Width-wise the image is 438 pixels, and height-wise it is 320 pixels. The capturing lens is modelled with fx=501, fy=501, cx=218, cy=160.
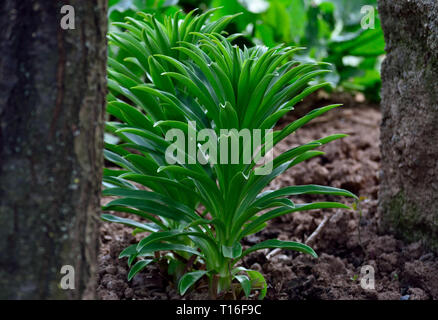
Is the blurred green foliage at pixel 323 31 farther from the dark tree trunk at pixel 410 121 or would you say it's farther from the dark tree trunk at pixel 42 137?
the dark tree trunk at pixel 42 137

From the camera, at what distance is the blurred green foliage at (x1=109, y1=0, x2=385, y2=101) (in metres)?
4.15

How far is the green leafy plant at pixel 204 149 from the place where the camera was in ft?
5.63

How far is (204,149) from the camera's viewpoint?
5.79 feet

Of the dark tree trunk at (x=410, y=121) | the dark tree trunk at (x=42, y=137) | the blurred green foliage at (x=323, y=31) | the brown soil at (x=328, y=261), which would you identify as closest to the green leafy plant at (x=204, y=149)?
the brown soil at (x=328, y=261)

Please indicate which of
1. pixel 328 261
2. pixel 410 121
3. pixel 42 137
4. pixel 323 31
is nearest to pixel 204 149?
pixel 42 137

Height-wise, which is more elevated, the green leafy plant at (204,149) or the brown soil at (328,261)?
the green leafy plant at (204,149)

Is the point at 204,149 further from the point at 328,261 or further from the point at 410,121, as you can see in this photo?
the point at 410,121

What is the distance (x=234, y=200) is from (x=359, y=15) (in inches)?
127

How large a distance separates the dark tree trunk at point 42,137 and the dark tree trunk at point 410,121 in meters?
1.51

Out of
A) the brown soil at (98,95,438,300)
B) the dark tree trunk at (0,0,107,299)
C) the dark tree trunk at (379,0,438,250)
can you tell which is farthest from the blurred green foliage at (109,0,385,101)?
the dark tree trunk at (0,0,107,299)

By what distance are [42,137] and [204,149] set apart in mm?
655

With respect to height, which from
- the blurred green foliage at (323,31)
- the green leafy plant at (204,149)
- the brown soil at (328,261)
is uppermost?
the blurred green foliage at (323,31)

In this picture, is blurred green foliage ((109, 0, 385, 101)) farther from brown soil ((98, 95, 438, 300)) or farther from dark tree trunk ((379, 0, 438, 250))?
dark tree trunk ((379, 0, 438, 250))

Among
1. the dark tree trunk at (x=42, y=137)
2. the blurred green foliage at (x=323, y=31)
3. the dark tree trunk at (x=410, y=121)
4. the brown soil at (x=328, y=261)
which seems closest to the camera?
the dark tree trunk at (x=42, y=137)
